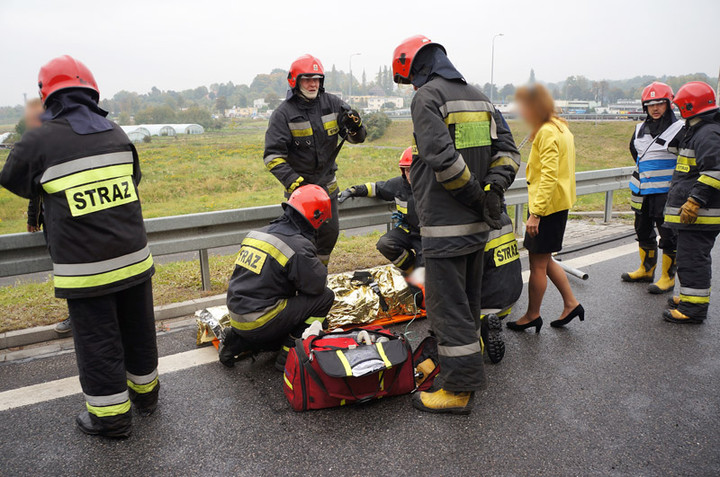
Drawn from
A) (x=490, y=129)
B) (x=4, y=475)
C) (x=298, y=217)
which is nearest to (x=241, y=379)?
(x=298, y=217)

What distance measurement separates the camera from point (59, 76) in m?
3.04

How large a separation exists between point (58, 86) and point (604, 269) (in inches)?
220

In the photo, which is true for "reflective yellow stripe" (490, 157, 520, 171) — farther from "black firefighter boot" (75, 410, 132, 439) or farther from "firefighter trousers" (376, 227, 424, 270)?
"black firefighter boot" (75, 410, 132, 439)

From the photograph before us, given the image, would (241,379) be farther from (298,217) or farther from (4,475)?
(4,475)

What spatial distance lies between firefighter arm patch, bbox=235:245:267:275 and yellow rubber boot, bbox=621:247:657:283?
13.4 ft

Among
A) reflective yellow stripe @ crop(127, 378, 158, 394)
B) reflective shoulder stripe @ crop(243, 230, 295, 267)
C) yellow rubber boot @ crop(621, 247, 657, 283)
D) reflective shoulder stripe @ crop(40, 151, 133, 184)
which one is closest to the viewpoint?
reflective shoulder stripe @ crop(40, 151, 133, 184)

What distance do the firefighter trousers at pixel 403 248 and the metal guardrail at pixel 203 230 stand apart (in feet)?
2.34

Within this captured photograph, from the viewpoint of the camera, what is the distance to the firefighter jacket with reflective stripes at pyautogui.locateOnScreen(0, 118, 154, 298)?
2953mm

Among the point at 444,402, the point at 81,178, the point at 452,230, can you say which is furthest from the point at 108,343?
the point at 452,230

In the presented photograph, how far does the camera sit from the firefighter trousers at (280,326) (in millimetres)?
3818

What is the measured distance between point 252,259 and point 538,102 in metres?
2.55

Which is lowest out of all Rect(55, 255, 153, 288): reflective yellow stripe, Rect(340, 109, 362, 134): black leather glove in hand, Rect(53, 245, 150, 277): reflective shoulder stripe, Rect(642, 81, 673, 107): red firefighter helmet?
Rect(55, 255, 153, 288): reflective yellow stripe

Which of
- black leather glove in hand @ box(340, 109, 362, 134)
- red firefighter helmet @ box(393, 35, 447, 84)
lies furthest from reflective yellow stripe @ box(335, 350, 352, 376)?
black leather glove in hand @ box(340, 109, 362, 134)

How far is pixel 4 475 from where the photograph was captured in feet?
9.16
